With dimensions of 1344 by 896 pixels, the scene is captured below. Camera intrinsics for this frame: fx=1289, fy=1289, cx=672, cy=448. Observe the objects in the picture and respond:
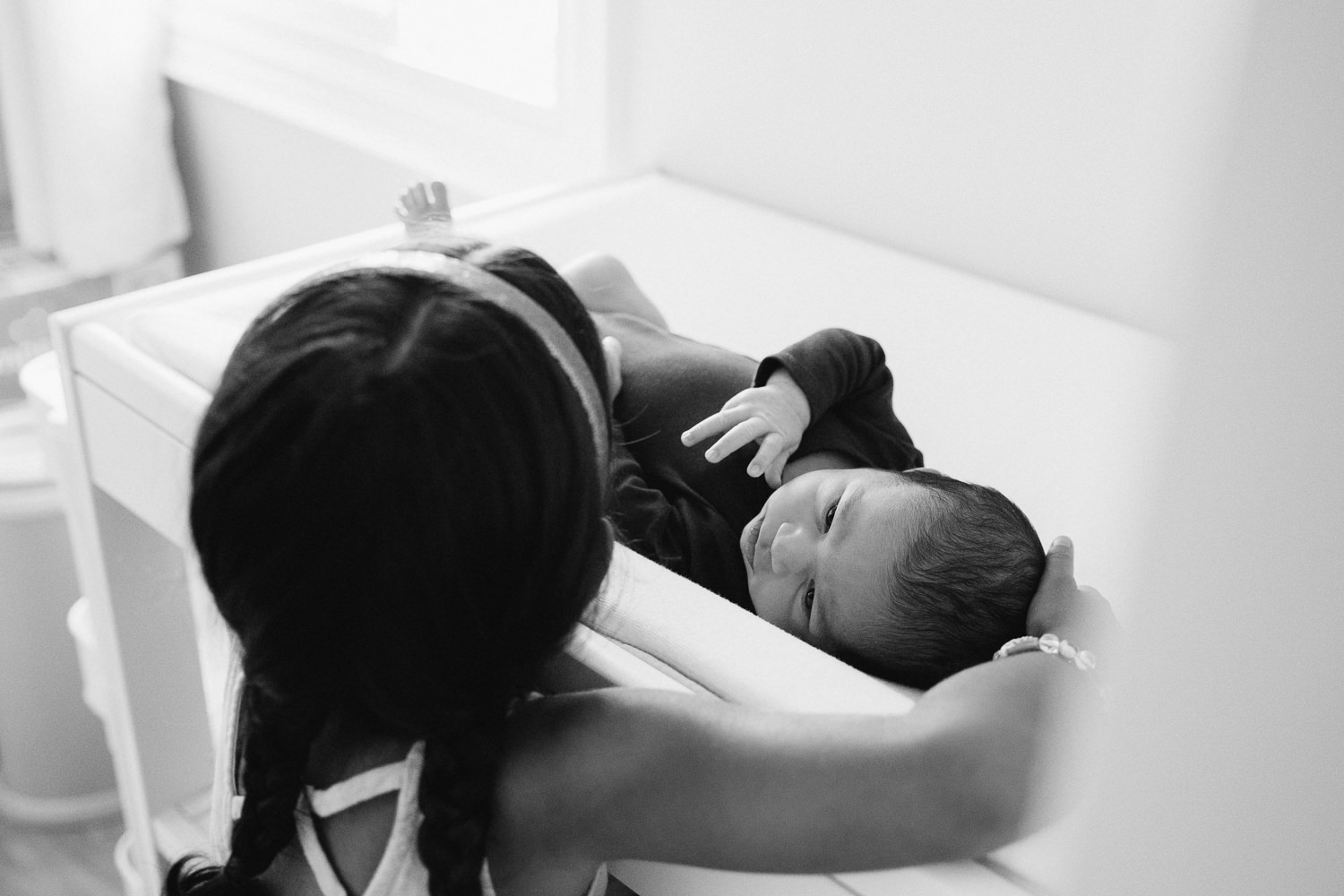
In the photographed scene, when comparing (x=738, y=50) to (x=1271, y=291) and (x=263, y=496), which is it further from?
(x=1271, y=291)

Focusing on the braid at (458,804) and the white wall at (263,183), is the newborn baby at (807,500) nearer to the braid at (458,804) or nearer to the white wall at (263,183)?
the braid at (458,804)

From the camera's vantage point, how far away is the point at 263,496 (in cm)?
57

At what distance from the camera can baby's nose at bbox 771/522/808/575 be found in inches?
35.6

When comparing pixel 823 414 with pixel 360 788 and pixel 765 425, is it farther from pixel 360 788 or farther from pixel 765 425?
pixel 360 788

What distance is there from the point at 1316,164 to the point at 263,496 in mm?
451

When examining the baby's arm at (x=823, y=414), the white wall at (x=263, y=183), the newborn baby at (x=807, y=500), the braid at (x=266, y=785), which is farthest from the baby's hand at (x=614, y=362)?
the white wall at (x=263, y=183)

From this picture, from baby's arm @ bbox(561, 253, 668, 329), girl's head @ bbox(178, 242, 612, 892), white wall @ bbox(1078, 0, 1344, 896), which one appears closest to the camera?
white wall @ bbox(1078, 0, 1344, 896)

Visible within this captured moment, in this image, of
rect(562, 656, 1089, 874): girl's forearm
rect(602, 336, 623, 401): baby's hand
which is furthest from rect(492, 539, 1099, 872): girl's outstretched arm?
rect(602, 336, 623, 401): baby's hand

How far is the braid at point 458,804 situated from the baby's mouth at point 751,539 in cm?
37

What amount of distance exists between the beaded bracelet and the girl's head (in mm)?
252

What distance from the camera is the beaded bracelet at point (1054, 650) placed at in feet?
2.36

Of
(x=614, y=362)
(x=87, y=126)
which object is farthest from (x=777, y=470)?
(x=87, y=126)

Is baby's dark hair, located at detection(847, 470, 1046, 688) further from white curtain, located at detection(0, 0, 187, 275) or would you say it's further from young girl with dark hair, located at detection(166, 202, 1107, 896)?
white curtain, located at detection(0, 0, 187, 275)

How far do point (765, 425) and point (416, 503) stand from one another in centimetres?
45
